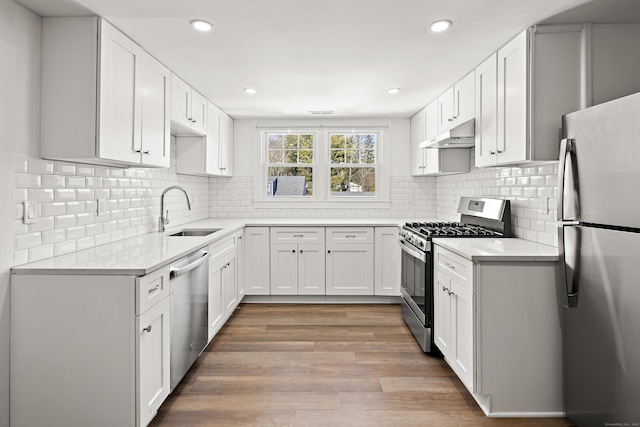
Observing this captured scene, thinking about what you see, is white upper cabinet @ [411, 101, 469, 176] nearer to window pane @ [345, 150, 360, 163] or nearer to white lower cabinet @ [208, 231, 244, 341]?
window pane @ [345, 150, 360, 163]

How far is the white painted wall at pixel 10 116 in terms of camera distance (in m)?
1.88

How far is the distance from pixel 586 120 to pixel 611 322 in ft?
3.23

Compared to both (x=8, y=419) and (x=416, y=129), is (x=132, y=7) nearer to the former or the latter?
(x=8, y=419)

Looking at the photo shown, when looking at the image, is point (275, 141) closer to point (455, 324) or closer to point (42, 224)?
point (42, 224)

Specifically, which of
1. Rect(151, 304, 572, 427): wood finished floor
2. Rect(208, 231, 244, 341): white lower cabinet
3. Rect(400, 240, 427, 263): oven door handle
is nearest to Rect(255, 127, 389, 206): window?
Rect(208, 231, 244, 341): white lower cabinet

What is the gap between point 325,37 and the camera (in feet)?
8.19

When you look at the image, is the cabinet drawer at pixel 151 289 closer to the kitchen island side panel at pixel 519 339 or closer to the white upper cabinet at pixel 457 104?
the kitchen island side panel at pixel 519 339

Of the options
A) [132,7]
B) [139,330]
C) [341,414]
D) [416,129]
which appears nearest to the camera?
[139,330]

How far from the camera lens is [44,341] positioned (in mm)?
1904

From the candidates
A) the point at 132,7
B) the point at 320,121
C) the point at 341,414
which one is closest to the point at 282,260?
the point at 320,121

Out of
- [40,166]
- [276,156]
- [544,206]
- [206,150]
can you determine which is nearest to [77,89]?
[40,166]

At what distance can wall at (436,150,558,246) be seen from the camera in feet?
8.56

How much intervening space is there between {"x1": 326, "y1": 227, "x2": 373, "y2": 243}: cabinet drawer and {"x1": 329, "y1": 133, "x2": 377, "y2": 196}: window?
921 millimetres

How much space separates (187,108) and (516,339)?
3139 mm
